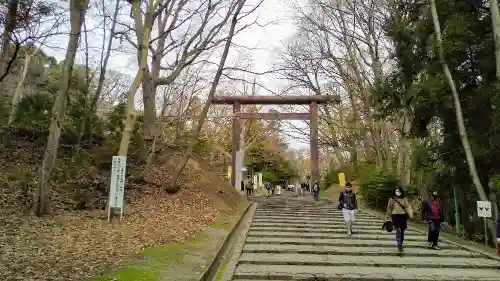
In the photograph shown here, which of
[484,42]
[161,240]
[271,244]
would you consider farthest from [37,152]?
[484,42]

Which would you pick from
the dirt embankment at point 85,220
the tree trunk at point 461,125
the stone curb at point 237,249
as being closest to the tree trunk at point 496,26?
the tree trunk at point 461,125

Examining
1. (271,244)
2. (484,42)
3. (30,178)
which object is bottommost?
(271,244)

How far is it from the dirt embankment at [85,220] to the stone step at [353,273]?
236 cm

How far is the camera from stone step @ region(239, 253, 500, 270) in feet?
27.1

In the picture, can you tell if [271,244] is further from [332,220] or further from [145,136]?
[145,136]

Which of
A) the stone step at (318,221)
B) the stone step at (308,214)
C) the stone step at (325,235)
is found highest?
the stone step at (308,214)

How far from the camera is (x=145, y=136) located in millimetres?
17922

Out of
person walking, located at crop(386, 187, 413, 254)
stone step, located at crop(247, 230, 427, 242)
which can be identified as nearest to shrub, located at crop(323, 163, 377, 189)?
stone step, located at crop(247, 230, 427, 242)

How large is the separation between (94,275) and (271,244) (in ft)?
17.3

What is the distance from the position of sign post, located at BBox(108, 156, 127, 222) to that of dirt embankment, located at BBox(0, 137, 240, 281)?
0.45 m

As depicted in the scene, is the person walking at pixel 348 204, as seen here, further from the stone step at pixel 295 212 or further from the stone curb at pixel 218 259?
the stone step at pixel 295 212

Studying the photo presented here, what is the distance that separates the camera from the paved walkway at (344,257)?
7.34m

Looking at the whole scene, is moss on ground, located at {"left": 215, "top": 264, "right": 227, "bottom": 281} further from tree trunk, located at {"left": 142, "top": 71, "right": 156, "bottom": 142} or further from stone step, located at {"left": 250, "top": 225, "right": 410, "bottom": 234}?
tree trunk, located at {"left": 142, "top": 71, "right": 156, "bottom": 142}

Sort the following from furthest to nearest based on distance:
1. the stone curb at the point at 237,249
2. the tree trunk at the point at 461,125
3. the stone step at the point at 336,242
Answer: the tree trunk at the point at 461,125, the stone step at the point at 336,242, the stone curb at the point at 237,249
